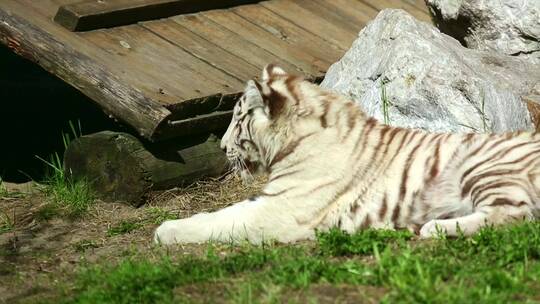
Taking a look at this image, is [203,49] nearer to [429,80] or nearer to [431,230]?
[429,80]

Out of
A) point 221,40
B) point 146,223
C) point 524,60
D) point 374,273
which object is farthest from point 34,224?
point 524,60

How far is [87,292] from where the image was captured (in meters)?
4.91

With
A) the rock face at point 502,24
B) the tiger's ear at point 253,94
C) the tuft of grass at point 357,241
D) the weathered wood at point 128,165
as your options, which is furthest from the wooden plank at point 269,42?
the tuft of grass at point 357,241

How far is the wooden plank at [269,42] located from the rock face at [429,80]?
11.2 inches

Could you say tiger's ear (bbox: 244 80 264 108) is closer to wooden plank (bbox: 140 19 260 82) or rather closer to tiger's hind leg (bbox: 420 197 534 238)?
tiger's hind leg (bbox: 420 197 534 238)

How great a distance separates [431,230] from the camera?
5590mm

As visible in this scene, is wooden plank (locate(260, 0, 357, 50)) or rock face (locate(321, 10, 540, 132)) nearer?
rock face (locate(321, 10, 540, 132))

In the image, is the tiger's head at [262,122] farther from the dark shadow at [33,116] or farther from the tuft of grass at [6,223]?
the dark shadow at [33,116]

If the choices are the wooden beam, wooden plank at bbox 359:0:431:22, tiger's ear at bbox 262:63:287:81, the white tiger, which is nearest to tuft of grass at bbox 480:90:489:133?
the white tiger

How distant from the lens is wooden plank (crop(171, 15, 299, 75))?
8.32m

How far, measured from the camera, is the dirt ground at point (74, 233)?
571 cm

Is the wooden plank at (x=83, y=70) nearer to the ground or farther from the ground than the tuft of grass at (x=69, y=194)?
farther from the ground

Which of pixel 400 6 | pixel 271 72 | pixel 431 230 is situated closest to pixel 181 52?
pixel 271 72

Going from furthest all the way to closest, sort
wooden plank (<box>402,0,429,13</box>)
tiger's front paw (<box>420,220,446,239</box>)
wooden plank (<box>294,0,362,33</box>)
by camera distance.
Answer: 1. wooden plank (<box>402,0,429,13</box>)
2. wooden plank (<box>294,0,362,33</box>)
3. tiger's front paw (<box>420,220,446,239</box>)
